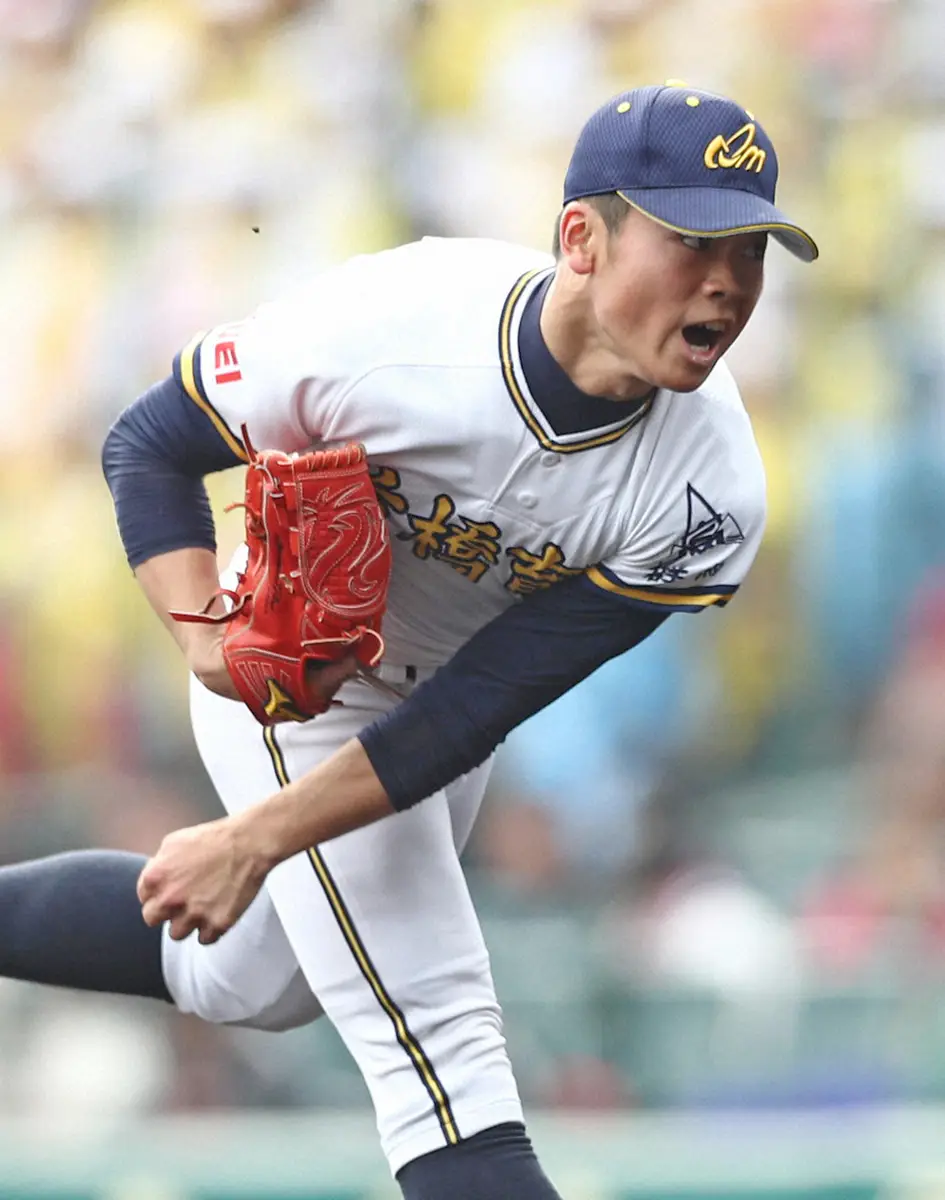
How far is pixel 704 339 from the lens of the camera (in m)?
1.96

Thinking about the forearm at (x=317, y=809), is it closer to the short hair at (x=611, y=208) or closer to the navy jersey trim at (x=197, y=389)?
the navy jersey trim at (x=197, y=389)

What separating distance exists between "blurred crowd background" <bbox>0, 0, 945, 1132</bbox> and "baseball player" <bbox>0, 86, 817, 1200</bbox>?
4.94 ft

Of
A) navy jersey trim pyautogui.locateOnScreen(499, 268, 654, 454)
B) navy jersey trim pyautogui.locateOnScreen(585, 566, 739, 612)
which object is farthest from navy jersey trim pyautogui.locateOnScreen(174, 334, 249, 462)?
navy jersey trim pyautogui.locateOnScreen(585, 566, 739, 612)

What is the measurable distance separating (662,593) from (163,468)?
1.90 ft

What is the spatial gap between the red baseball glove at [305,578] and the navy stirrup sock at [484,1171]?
546 mm

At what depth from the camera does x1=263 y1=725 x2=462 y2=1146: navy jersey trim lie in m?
2.23

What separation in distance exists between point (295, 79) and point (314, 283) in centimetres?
290

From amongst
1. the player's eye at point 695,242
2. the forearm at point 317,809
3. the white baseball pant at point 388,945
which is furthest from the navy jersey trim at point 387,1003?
the player's eye at point 695,242

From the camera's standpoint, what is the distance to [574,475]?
6.95 feet

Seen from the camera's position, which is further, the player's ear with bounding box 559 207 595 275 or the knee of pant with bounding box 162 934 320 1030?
the knee of pant with bounding box 162 934 320 1030

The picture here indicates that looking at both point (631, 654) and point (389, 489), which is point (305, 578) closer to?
point (389, 489)

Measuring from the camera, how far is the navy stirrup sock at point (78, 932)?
2473mm

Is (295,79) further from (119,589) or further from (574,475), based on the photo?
(574,475)

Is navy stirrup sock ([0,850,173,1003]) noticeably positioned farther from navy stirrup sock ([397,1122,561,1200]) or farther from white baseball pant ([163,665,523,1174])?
navy stirrup sock ([397,1122,561,1200])
